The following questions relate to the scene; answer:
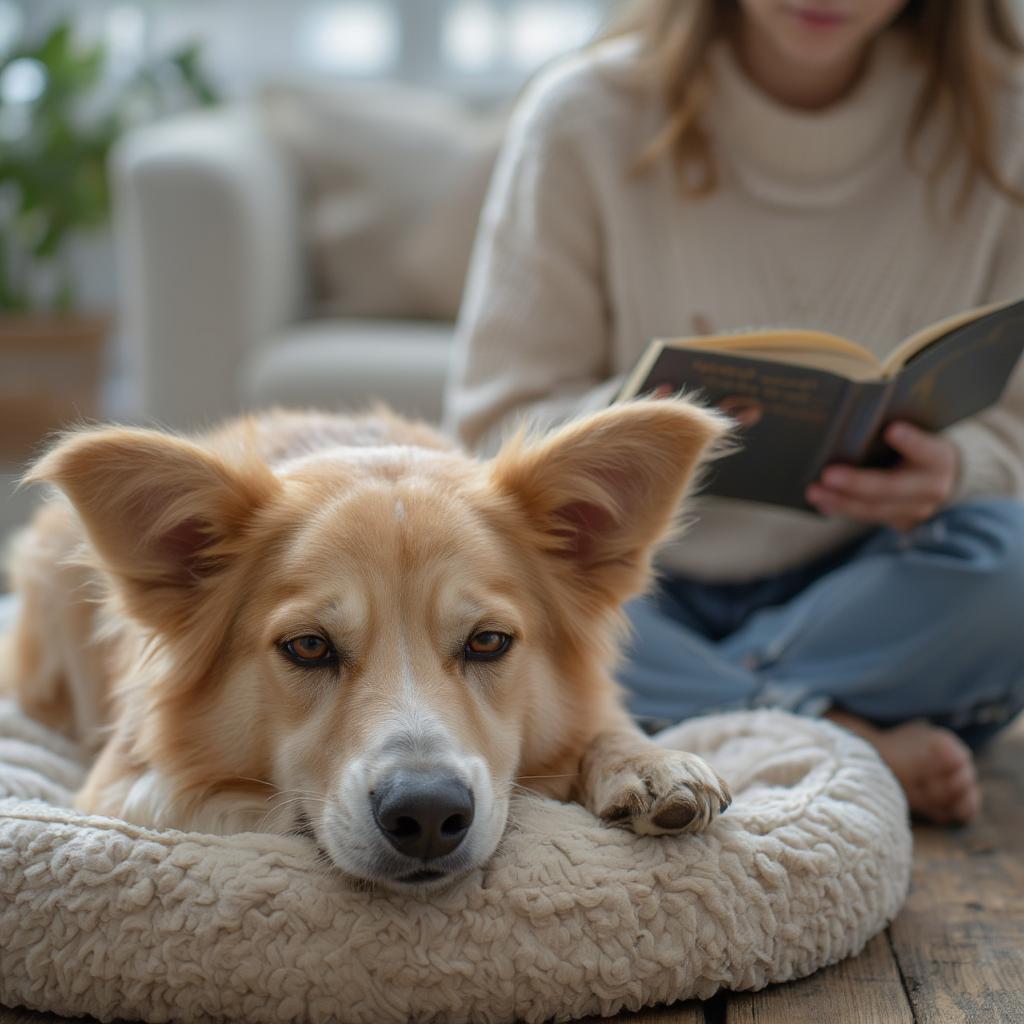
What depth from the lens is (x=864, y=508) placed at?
1.94 m

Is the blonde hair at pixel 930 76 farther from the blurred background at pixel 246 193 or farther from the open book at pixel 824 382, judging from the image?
the blurred background at pixel 246 193

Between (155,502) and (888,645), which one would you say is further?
(888,645)

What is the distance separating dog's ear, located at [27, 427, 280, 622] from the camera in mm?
1429

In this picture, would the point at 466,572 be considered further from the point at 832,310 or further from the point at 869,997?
the point at 832,310

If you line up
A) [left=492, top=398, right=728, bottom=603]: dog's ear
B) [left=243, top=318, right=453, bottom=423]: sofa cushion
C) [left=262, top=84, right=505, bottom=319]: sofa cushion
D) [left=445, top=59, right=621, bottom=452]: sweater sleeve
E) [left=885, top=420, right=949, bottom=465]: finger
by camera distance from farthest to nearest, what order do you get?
[left=262, top=84, right=505, bottom=319]: sofa cushion
[left=243, top=318, right=453, bottom=423]: sofa cushion
[left=445, top=59, right=621, bottom=452]: sweater sleeve
[left=885, top=420, right=949, bottom=465]: finger
[left=492, top=398, right=728, bottom=603]: dog's ear

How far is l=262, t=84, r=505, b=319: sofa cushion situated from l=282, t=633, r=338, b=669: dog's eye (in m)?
2.46

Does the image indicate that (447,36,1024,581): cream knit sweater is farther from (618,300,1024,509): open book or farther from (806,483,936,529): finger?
(618,300,1024,509): open book

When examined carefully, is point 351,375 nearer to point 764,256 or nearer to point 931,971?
point 764,256

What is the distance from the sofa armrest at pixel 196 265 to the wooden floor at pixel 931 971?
2.30 m

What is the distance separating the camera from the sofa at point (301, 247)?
3.36 m

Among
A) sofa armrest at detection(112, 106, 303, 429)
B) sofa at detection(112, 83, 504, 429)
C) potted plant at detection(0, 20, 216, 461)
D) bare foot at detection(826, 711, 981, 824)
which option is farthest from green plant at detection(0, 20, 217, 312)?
bare foot at detection(826, 711, 981, 824)

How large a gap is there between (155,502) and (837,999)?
96 centimetres

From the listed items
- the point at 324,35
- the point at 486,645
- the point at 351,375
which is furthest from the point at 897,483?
the point at 324,35

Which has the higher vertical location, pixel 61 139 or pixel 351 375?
pixel 61 139
